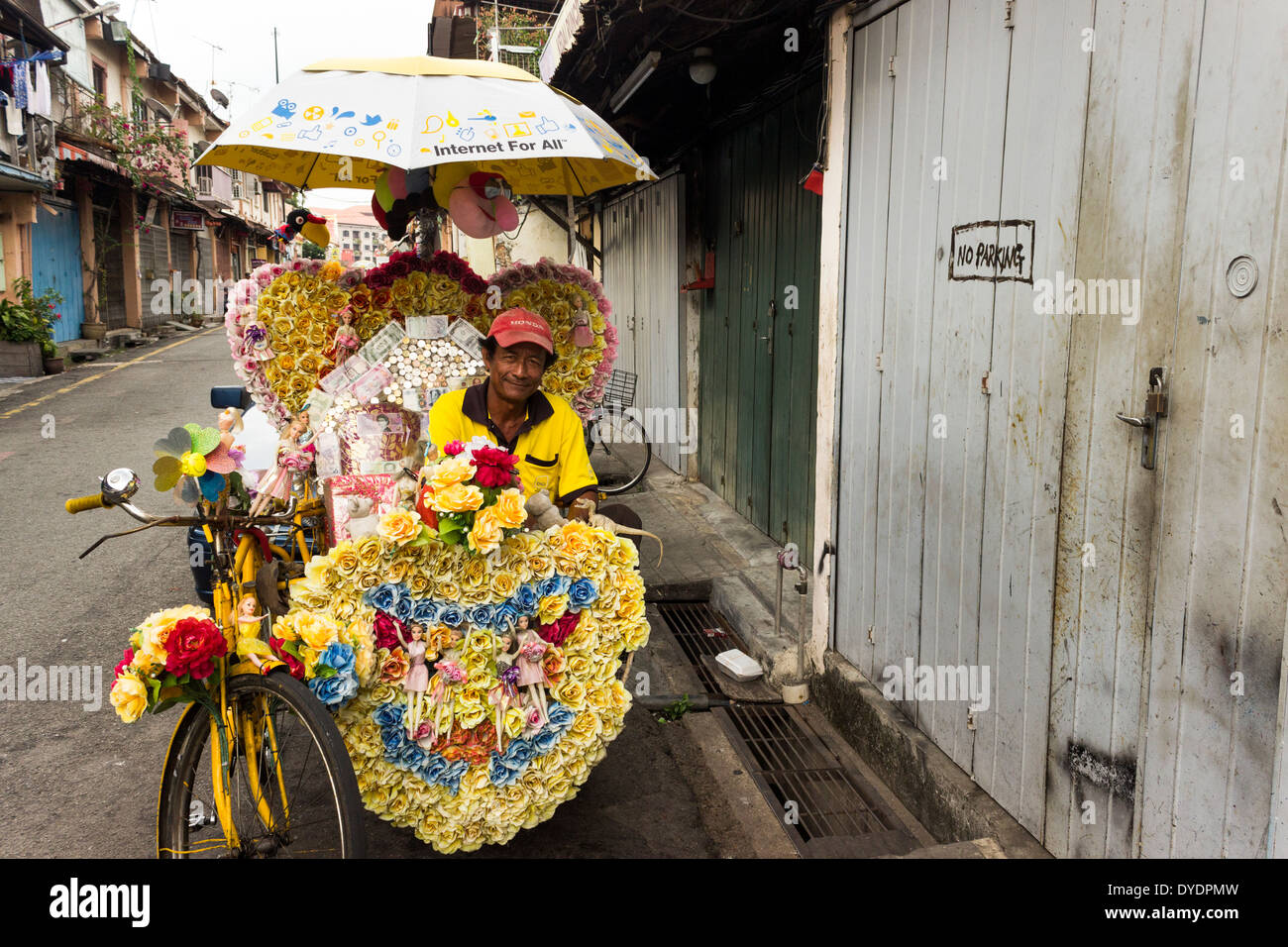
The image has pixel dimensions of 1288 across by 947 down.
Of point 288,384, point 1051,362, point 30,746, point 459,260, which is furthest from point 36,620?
point 1051,362

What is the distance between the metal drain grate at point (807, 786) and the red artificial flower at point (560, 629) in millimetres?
1163

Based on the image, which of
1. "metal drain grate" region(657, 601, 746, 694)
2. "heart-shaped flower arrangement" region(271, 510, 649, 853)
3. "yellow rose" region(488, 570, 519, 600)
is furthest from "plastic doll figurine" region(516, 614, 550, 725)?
"metal drain grate" region(657, 601, 746, 694)

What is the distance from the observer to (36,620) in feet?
16.9

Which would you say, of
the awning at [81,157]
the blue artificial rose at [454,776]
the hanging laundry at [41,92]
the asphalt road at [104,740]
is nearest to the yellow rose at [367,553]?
the blue artificial rose at [454,776]

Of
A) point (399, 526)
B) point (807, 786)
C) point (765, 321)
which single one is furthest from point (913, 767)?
point (765, 321)

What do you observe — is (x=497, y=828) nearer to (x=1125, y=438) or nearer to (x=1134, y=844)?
(x=1134, y=844)

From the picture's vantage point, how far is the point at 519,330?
3.42m

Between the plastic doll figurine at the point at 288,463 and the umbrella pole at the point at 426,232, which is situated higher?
the umbrella pole at the point at 426,232

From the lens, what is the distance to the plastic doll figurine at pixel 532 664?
2.89 m

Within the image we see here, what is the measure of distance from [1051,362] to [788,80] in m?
3.68

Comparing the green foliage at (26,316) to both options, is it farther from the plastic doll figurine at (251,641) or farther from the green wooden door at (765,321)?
the plastic doll figurine at (251,641)

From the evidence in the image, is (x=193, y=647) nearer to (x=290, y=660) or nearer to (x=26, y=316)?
(x=290, y=660)

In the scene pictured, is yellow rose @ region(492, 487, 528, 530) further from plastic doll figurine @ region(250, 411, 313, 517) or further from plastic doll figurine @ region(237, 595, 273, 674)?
plastic doll figurine @ region(250, 411, 313, 517)

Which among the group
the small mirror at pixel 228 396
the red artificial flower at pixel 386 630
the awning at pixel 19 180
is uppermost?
the awning at pixel 19 180
